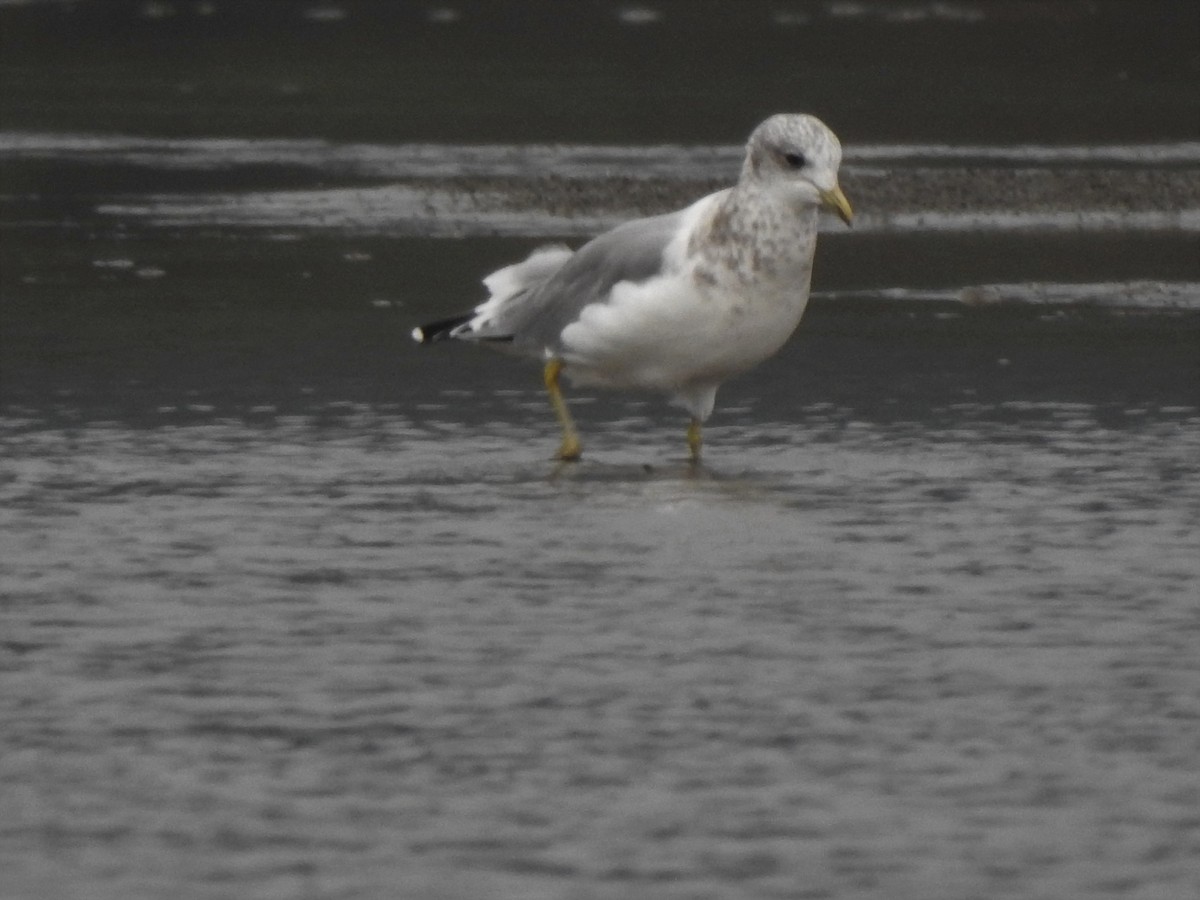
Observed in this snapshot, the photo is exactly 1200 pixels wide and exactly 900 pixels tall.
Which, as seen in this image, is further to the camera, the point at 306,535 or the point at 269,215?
the point at 269,215

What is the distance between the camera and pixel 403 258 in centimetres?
1988

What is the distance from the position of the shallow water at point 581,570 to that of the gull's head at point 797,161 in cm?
100

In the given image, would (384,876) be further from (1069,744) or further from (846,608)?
(846,608)

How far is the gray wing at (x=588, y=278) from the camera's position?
492 inches

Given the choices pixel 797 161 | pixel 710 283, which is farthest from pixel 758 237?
pixel 797 161

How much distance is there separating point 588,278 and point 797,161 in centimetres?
97

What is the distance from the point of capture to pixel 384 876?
6.73m

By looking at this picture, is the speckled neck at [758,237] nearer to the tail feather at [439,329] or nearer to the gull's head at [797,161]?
the gull's head at [797,161]

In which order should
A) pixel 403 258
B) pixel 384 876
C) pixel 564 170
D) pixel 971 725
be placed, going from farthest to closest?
pixel 564 170 < pixel 403 258 < pixel 971 725 < pixel 384 876

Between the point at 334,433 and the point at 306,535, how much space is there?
2386 millimetres

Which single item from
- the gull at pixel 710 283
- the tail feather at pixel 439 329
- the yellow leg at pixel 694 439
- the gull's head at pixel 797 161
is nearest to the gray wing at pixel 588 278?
the gull at pixel 710 283

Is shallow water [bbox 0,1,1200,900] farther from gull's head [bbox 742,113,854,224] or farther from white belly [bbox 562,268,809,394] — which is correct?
gull's head [bbox 742,113,854,224]

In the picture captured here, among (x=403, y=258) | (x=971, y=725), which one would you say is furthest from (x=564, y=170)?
(x=971, y=725)

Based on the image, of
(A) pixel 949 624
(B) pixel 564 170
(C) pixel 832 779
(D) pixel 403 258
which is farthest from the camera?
(B) pixel 564 170
